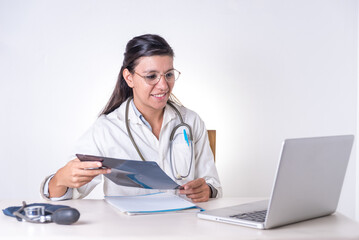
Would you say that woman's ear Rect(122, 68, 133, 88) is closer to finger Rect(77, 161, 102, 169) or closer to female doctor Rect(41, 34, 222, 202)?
female doctor Rect(41, 34, 222, 202)

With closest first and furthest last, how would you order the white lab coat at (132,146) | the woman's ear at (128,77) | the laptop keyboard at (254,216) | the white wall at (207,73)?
the laptop keyboard at (254,216) < the white lab coat at (132,146) < the woman's ear at (128,77) < the white wall at (207,73)

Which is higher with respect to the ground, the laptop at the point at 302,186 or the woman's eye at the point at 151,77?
the woman's eye at the point at 151,77

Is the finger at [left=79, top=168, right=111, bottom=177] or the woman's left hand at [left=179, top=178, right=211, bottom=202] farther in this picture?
the woman's left hand at [left=179, top=178, right=211, bottom=202]

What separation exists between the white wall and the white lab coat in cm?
94

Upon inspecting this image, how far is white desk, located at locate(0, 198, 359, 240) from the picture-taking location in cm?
119

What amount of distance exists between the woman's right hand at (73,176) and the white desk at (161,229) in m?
0.13

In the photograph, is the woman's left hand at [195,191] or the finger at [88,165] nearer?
the finger at [88,165]

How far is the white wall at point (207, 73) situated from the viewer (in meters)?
2.96

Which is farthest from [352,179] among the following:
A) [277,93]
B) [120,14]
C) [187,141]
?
[120,14]

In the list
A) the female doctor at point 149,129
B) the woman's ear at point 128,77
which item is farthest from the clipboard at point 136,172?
the woman's ear at point 128,77

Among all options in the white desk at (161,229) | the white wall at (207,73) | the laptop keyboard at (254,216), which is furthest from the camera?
the white wall at (207,73)

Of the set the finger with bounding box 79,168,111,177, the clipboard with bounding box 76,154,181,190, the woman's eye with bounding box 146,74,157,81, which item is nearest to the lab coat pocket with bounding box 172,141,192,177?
the woman's eye with bounding box 146,74,157,81

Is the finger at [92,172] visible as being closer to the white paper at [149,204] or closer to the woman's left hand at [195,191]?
the white paper at [149,204]

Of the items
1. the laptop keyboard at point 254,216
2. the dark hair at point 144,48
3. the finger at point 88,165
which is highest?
the dark hair at point 144,48
